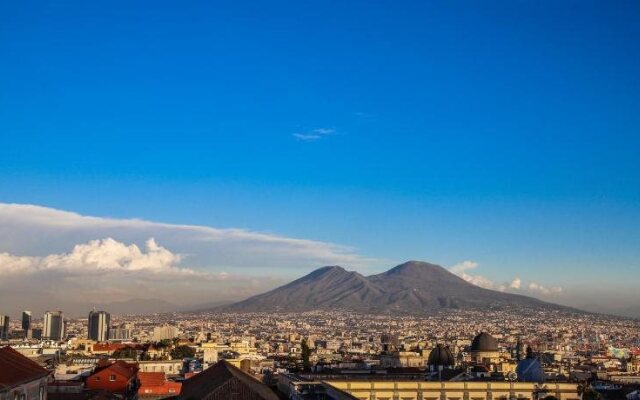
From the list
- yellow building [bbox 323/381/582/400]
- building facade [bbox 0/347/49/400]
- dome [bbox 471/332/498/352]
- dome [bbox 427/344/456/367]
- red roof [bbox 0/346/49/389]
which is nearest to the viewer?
building facade [bbox 0/347/49/400]

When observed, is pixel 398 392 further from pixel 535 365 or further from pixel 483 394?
pixel 535 365

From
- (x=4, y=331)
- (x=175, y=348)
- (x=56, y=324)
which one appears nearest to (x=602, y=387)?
(x=175, y=348)

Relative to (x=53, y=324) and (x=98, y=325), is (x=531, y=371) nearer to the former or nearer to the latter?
(x=98, y=325)

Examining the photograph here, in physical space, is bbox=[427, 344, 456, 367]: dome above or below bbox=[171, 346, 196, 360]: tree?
above

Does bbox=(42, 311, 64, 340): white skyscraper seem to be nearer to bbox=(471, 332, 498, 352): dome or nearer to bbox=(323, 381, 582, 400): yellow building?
bbox=(471, 332, 498, 352): dome

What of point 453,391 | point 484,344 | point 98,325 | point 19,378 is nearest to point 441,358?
point 484,344

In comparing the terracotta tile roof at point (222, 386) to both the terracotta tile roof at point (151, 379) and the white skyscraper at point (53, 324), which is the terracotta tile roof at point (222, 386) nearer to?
the terracotta tile roof at point (151, 379)

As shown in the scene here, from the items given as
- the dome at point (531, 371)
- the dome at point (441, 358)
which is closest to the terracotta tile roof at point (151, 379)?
the dome at point (441, 358)

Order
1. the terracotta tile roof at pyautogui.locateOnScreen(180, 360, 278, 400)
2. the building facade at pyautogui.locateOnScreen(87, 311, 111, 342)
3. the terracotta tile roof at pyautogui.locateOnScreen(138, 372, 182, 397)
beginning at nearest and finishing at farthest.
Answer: the terracotta tile roof at pyautogui.locateOnScreen(180, 360, 278, 400) < the terracotta tile roof at pyautogui.locateOnScreen(138, 372, 182, 397) < the building facade at pyautogui.locateOnScreen(87, 311, 111, 342)

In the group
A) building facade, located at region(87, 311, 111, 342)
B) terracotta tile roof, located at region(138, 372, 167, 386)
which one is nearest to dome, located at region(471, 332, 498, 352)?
terracotta tile roof, located at region(138, 372, 167, 386)
